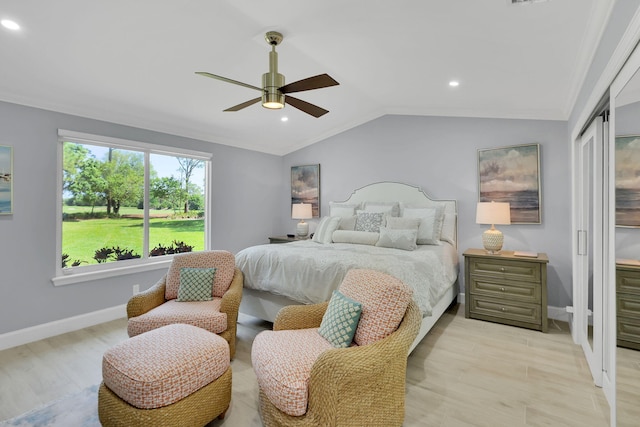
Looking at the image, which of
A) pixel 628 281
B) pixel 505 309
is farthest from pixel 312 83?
pixel 505 309

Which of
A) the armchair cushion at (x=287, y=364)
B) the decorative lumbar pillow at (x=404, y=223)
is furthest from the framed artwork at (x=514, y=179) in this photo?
the armchair cushion at (x=287, y=364)

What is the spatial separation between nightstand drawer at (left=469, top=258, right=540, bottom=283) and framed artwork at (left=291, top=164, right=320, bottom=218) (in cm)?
278

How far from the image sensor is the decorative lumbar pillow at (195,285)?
9.36 ft

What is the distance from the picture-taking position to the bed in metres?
2.73

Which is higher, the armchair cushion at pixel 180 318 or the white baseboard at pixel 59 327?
the armchair cushion at pixel 180 318

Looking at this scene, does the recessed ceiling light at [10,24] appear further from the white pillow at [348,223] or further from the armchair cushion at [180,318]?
the white pillow at [348,223]

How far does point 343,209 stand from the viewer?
4.87m

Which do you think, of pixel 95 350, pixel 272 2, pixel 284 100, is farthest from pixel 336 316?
pixel 95 350

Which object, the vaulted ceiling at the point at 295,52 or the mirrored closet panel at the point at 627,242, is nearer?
the mirrored closet panel at the point at 627,242

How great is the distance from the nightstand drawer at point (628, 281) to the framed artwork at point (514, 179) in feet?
7.88

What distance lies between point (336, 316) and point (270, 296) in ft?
4.49

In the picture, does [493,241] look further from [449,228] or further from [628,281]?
[628,281]

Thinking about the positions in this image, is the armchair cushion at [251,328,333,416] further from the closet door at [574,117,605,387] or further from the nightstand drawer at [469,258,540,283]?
the nightstand drawer at [469,258,540,283]

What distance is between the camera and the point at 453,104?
395 centimetres
